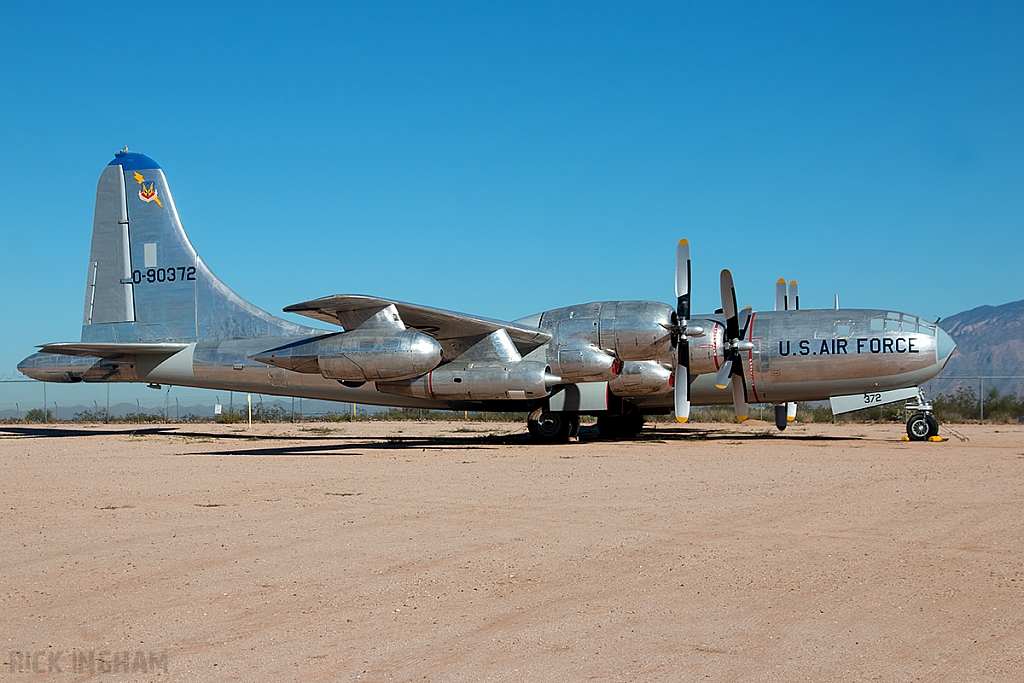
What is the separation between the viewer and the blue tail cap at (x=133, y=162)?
26.0m

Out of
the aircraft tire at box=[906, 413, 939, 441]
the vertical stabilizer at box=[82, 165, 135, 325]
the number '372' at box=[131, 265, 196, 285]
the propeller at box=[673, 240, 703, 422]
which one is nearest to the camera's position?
the propeller at box=[673, 240, 703, 422]

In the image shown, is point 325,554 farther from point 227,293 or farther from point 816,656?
point 227,293

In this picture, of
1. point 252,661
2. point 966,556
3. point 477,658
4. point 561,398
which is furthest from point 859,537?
point 561,398

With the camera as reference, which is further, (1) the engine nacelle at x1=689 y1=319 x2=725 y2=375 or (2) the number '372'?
(2) the number '372'

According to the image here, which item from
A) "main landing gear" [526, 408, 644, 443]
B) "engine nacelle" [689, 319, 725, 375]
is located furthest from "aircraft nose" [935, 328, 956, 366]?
"main landing gear" [526, 408, 644, 443]

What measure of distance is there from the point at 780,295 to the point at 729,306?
5.91 m

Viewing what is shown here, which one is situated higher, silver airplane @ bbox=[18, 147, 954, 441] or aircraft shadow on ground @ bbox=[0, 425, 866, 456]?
silver airplane @ bbox=[18, 147, 954, 441]

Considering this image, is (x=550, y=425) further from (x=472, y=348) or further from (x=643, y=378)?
(x=472, y=348)

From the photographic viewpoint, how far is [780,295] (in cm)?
2567

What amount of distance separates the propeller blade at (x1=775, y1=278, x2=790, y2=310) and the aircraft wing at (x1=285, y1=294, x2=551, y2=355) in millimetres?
7868

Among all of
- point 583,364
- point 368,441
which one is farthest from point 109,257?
point 583,364

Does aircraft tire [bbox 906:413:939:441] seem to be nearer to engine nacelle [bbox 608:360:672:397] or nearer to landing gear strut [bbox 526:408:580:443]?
engine nacelle [bbox 608:360:672:397]

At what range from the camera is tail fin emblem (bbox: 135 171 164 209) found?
84.6 ft

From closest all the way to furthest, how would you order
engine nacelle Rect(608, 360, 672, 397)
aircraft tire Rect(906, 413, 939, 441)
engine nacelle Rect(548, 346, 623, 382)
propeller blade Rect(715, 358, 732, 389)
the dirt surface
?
the dirt surface → propeller blade Rect(715, 358, 732, 389) → engine nacelle Rect(548, 346, 623, 382) → aircraft tire Rect(906, 413, 939, 441) → engine nacelle Rect(608, 360, 672, 397)
